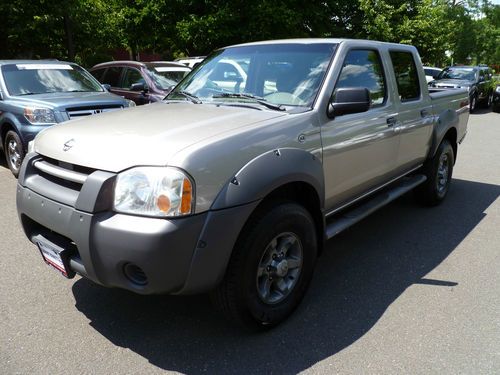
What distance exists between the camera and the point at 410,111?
4.42 m

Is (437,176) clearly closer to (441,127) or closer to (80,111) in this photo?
(441,127)

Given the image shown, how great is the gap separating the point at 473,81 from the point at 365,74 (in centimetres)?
1515

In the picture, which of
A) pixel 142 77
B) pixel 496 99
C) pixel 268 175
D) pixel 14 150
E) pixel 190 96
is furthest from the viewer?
pixel 496 99

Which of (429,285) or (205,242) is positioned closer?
(205,242)

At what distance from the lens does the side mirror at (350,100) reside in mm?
3086

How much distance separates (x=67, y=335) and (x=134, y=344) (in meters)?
0.45

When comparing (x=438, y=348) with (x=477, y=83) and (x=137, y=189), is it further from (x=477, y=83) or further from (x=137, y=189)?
(x=477, y=83)

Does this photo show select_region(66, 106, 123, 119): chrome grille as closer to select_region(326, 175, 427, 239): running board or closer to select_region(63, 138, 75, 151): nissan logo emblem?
select_region(63, 138, 75, 151): nissan logo emblem

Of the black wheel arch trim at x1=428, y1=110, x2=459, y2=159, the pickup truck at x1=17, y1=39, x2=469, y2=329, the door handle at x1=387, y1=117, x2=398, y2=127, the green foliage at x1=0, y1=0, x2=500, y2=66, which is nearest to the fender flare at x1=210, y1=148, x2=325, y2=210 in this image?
the pickup truck at x1=17, y1=39, x2=469, y2=329

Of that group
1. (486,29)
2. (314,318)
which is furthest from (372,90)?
(486,29)

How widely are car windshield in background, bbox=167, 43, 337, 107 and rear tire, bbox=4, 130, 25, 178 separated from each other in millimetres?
3604

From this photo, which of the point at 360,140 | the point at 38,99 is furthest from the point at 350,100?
the point at 38,99

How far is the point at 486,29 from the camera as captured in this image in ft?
152

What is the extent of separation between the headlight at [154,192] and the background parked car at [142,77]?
6.53 metres
